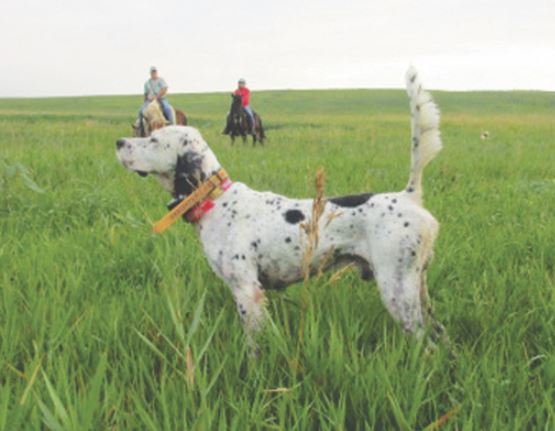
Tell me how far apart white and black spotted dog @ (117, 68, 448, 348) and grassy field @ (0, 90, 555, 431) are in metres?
0.19

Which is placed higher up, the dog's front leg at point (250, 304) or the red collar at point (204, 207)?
the red collar at point (204, 207)

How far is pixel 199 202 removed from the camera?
2.86 metres

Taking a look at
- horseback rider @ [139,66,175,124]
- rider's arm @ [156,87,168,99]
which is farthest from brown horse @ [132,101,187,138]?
rider's arm @ [156,87,168,99]

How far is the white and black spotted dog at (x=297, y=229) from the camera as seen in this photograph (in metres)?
2.51

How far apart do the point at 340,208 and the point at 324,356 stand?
3.02ft

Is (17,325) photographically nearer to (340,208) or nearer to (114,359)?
(114,359)

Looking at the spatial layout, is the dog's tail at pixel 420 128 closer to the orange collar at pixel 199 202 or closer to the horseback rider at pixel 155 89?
the orange collar at pixel 199 202

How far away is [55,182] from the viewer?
→ 639 centimetres

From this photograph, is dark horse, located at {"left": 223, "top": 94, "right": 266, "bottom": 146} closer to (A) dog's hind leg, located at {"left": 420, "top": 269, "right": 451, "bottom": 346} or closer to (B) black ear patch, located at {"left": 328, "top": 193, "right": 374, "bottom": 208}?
(B) black ear patch, located at {"left": 328, "top": 193, "right": 374, "bottom": 208}

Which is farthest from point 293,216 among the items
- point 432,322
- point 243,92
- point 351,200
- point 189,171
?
point 243,92

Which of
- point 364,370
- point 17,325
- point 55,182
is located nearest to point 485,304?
point 364,370

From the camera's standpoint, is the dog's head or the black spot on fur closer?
the black spot on fur

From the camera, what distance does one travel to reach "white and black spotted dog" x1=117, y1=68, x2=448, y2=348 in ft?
8.23

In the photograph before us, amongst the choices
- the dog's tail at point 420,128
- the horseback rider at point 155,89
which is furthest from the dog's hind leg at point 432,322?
the horseback rider at point 155,89
